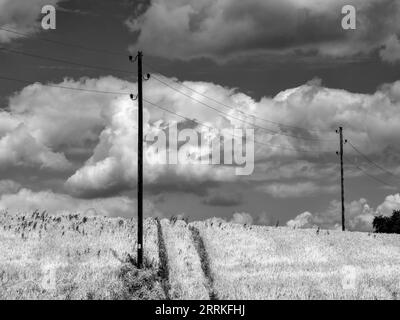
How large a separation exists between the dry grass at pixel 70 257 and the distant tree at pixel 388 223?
47.1m

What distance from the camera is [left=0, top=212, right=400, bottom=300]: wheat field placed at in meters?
31.2

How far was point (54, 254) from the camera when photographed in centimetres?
3528

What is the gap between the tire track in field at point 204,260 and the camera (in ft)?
105

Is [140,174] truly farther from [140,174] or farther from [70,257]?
[70,257]

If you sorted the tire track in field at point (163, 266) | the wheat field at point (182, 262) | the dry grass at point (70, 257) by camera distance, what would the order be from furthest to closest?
the tire track in field at point (163, 266), the wheat field at point (182, 262), the dry grass at point (70, 257)

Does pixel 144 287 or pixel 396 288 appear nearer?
pixel 144 287

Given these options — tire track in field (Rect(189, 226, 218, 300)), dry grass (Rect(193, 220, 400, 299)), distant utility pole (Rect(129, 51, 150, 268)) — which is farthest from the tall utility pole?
dry grass (Rect(193, 220, 400, 299))

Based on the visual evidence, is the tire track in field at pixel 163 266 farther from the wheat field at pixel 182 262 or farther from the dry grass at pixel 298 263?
the dry grass at pixel 298 263

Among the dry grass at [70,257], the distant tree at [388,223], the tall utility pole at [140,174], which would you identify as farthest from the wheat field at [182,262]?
the distant tree at [388,223]

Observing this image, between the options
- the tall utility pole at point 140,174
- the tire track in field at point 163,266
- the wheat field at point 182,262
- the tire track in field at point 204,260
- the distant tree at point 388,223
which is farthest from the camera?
the distant tree at point 388,223

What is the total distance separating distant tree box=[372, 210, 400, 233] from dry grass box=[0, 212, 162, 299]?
154 feet
